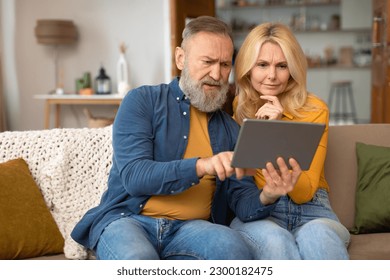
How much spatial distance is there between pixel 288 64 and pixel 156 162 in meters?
0.68

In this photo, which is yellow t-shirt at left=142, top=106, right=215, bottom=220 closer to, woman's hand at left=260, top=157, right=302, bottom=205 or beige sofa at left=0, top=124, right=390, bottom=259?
woman's hand at left=260, top=157, right=302, bottom=205

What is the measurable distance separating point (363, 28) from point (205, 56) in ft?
24.3

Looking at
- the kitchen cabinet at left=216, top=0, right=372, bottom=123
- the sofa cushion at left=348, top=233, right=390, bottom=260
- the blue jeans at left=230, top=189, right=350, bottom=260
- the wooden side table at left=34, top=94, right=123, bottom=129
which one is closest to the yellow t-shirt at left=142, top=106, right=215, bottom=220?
the blue jeans at left=230, top=189, right=350, bottom=260

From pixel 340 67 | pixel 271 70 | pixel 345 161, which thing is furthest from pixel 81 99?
pixel 340 67

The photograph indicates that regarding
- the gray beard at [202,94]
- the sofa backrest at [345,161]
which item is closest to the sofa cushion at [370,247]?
the sofa backrest at [345,161]

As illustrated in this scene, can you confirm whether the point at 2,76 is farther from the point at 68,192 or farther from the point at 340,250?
the point at 340,250

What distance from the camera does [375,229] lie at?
7.67ft

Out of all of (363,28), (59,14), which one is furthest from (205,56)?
(363,28)

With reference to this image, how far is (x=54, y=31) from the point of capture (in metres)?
5.93

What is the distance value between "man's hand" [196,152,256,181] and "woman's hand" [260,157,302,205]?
0.27ft

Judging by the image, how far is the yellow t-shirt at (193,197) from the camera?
190 centimetres

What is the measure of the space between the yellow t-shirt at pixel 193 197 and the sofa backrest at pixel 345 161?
2.23ft

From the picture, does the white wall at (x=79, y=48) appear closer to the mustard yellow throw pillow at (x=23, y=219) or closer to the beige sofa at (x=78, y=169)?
the beige sofa at (x=78, y=169)

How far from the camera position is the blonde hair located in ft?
7.15
